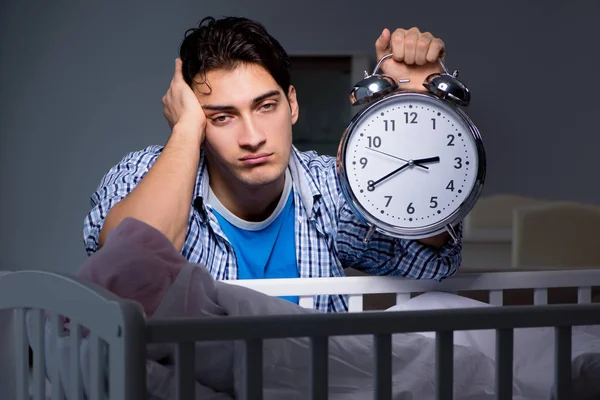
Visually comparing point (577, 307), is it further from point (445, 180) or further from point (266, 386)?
point (445, 180)

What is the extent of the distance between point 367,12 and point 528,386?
193 centimetres

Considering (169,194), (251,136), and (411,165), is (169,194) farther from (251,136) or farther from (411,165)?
(411,165)

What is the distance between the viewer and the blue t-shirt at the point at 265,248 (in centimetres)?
153

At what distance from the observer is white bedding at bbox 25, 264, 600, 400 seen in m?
0.88

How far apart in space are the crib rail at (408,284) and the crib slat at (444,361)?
56 centimetres

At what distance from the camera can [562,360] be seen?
0.83 m

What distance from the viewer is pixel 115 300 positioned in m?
0.71

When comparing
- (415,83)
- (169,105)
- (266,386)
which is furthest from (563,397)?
(169,105)

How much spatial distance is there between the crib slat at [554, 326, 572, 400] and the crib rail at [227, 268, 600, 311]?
21.4 inches

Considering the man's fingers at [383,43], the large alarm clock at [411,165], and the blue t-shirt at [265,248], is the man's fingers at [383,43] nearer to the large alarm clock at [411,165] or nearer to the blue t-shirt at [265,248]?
the large alarm clock at [411,165]

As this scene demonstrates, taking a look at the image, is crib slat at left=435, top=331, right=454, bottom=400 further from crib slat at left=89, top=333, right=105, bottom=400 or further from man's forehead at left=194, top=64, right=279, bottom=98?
man's forehead at left=194, top=64, right=279, bottom=98

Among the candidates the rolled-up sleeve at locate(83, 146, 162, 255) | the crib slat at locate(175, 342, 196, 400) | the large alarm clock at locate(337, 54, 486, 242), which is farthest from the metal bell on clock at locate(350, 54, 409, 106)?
the crib slat at locate(175, 342, 196, 400)

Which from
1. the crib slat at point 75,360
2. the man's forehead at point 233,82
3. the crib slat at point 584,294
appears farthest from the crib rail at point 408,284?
the crib slat at point 75,360

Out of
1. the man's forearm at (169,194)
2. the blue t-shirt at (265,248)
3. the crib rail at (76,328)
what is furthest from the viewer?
the blue t-shirt at (265,248)
